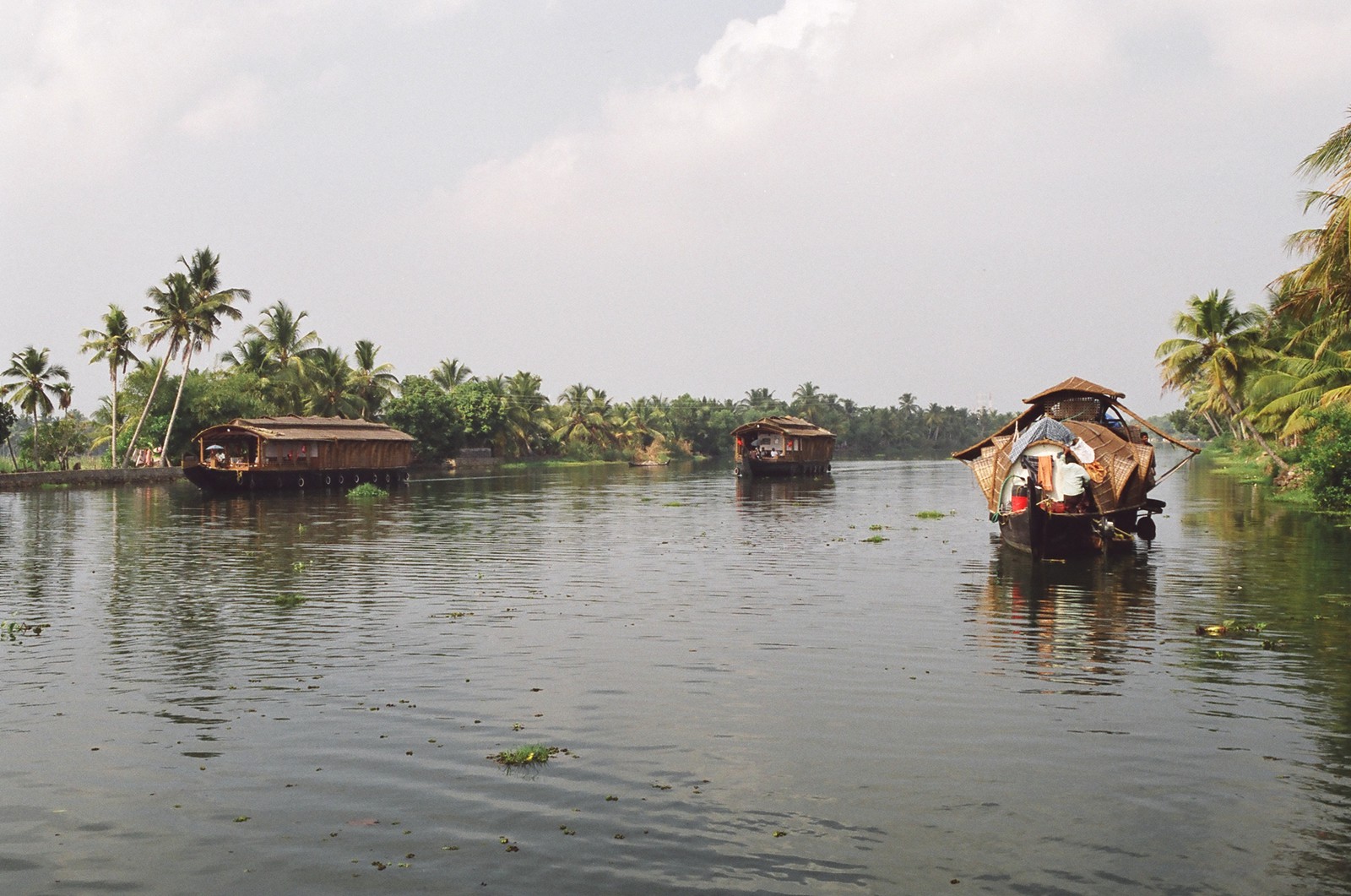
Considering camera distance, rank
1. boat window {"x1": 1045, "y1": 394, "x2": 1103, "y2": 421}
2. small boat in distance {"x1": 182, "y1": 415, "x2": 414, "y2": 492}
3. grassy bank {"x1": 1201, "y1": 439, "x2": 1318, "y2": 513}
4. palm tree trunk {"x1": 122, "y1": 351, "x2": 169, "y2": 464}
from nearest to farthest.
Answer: boat window {"x1": 1045, "y1": 394, "x2": 1103, "y2": 421} < grassy bank {"x1": 1201, "y1": 439, "x2": 1318, "y2": 513} < small boat in distance {"x1": 182, "y1": 415, "x2": 414, "y2": 492} < palm tree trunk {"x1": 122, "y1": 351, "x2": 169, "y2": 464}

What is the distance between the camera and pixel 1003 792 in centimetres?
959

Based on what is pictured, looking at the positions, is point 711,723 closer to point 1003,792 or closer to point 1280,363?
point 1003,792

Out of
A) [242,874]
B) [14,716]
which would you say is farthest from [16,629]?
[242,874]

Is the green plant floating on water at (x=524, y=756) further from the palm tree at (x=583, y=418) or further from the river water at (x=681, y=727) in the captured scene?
the palm tree at (x=583, y=418)

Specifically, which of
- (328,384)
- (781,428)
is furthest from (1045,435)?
(328,384)

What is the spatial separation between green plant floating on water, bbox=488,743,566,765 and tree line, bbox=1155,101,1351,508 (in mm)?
15423

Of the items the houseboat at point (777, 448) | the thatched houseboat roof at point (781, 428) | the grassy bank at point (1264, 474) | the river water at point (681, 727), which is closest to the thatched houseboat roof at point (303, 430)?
the houseboat at point (777, 448)

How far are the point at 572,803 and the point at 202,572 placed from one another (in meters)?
19.0

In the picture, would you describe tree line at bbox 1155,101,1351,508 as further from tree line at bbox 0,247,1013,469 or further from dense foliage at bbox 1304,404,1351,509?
tree line at bbox 0,247,1013,469

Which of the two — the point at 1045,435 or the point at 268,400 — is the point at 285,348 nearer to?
the point at 268,400

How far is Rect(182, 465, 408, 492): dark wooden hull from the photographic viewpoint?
60.2m

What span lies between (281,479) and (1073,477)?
1928 inches

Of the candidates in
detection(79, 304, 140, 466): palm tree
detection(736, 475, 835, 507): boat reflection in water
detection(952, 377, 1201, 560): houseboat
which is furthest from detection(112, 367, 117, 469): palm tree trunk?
detection(952, 377, 1201, 560): houseboat

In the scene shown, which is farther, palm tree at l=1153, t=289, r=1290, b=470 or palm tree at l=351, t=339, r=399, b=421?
palm tree at l=351, t=339, r=399, b=421
